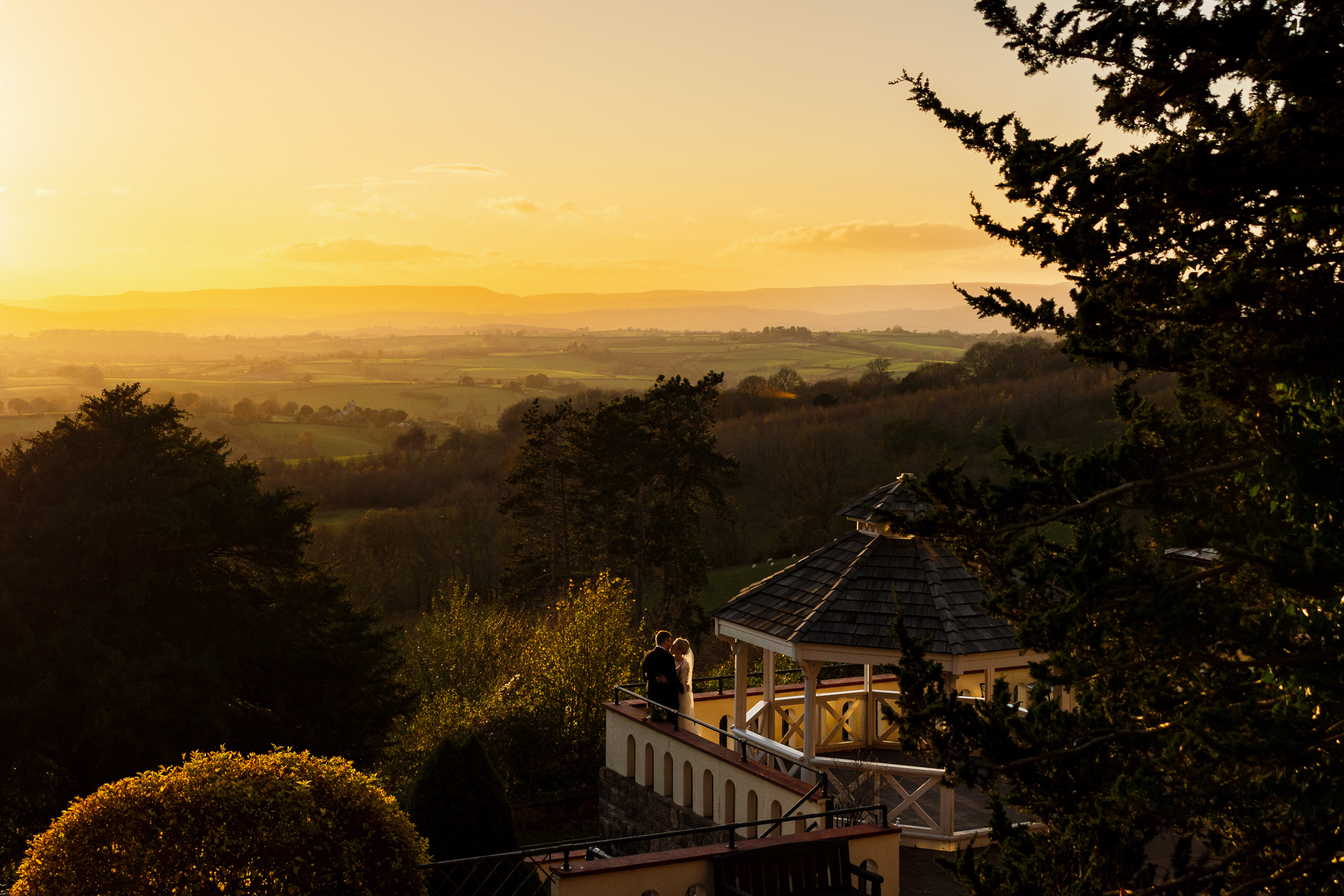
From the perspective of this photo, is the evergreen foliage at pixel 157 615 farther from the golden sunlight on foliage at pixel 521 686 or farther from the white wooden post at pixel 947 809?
the white wooden post at pixel 947 809

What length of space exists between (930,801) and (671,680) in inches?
144

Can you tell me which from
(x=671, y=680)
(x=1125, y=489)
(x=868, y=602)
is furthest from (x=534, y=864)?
(x=1125, y=489)

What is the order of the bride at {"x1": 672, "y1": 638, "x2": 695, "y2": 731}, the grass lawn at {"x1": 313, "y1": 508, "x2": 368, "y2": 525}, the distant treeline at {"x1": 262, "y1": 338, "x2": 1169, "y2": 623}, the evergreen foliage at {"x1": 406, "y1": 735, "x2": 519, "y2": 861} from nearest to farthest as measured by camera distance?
the evergreen foliage at {"x1": 406, "y1": 735, "x2": 519, "y2": 861}, the bride at {"x1": 672, "y1": 638, "x2": 695, "y2": 731}, the distant treeline at {"x1": 262, "y1": 338, "x2": 1169, "y2": 623}, the grass lawn at {"x1": 313, "y1": 508, "x2": 368, "y2": 525}

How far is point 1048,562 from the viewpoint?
7.32 metres

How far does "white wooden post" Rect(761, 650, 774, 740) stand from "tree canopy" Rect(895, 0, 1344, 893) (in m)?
6.63

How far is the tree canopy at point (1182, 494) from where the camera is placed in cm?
642

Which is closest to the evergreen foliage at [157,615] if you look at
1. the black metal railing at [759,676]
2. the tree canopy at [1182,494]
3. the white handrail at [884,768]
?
the black metal railing at [759,676]

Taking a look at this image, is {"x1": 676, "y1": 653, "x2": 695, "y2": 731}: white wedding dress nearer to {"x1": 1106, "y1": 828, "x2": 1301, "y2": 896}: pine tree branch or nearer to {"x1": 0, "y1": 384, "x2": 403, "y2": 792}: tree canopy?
{"x1": 1106, "y1": 828, "x2": 1301, "y2": 896}: pine tree branch

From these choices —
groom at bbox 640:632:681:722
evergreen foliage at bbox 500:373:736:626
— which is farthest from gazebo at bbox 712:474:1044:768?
evergreen foliage at bbox 500:373:736:626

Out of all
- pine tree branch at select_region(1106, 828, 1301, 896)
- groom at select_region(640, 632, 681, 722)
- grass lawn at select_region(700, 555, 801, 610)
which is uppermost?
pine tree branch at select_region(1106, 828, 1301, 896)

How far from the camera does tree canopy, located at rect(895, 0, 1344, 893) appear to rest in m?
6.42

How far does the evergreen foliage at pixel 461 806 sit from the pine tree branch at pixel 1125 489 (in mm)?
8040

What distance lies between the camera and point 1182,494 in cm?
757

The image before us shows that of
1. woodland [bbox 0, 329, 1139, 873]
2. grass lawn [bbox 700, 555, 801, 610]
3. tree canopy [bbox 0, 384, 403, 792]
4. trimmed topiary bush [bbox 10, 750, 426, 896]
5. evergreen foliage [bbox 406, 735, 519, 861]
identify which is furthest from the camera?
grass lawn [bbox 700, 555, 801, 610]
